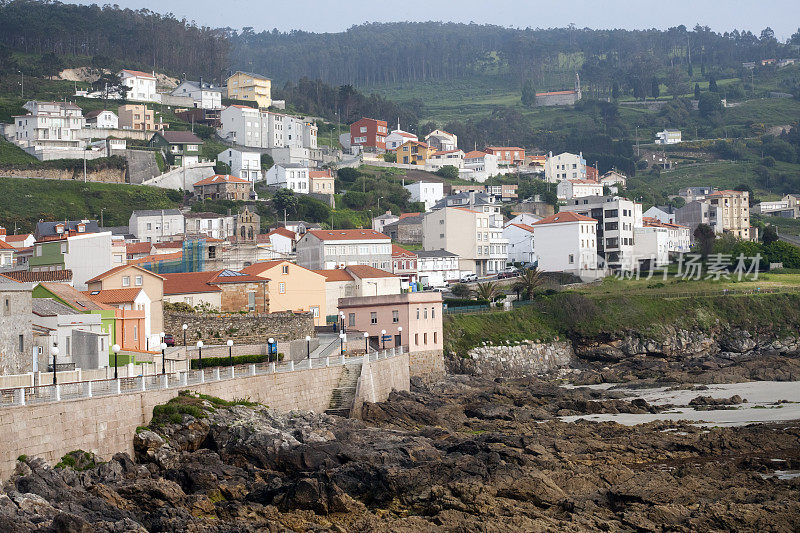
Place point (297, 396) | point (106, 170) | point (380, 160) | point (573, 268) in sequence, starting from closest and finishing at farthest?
1. point (297, 396)
2. point (573, 268)
3. point (106, 170)
4. point (380, 160)

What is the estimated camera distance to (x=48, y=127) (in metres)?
109

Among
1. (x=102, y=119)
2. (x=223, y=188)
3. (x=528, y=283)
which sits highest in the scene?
(x=102, y=119)

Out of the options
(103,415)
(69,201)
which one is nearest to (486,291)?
(69,201)

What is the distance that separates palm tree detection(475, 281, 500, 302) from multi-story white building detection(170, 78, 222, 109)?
69617mm

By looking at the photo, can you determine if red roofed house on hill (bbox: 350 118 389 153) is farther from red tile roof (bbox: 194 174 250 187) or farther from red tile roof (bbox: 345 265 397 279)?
red tile roof (bbox: 345 265 397 279)

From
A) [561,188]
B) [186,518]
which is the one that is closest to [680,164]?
[561,188]

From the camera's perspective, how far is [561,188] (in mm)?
127750

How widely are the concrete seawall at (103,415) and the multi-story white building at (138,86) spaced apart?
103m

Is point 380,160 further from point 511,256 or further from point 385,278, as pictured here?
point 385,278

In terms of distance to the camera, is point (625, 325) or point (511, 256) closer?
point (625, 325)

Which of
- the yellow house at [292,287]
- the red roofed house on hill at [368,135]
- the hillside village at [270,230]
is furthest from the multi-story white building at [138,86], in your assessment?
the yellow house at [292,287]

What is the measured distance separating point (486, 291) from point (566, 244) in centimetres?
1499

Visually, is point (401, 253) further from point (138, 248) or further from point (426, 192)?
point (426, 192)

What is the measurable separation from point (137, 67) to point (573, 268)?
8881cm
